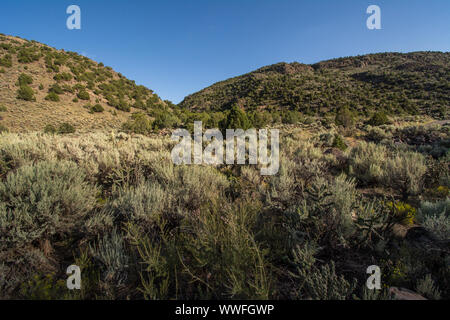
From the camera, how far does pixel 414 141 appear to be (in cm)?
976

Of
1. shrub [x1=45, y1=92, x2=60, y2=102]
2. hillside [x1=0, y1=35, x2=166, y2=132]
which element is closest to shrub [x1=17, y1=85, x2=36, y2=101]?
hillside [x1=0, y1=35, x2=166, y2=132]

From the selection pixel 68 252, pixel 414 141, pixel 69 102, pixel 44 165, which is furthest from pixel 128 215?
pixel 69 102

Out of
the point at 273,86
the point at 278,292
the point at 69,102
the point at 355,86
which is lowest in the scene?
the point at 278,292

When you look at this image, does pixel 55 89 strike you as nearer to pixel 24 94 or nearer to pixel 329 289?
pixel 24 94

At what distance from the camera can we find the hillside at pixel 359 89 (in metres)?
34.1

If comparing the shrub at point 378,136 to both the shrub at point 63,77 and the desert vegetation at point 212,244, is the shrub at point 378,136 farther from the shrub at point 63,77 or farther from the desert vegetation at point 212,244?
the shrub at point 63,77

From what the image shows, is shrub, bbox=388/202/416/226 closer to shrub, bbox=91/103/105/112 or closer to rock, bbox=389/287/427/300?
rock, bbox=389/287/427/300

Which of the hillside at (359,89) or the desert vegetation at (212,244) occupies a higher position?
the hillside at (359,89)

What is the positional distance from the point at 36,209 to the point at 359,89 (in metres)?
56.8

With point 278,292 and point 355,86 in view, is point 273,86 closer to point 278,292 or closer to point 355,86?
point 355,86

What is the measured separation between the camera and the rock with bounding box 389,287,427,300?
1.52 m

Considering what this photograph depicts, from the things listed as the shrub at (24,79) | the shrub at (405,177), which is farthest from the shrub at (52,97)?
the shrub at (405,177)

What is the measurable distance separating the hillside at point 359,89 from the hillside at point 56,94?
2493 centimetres
